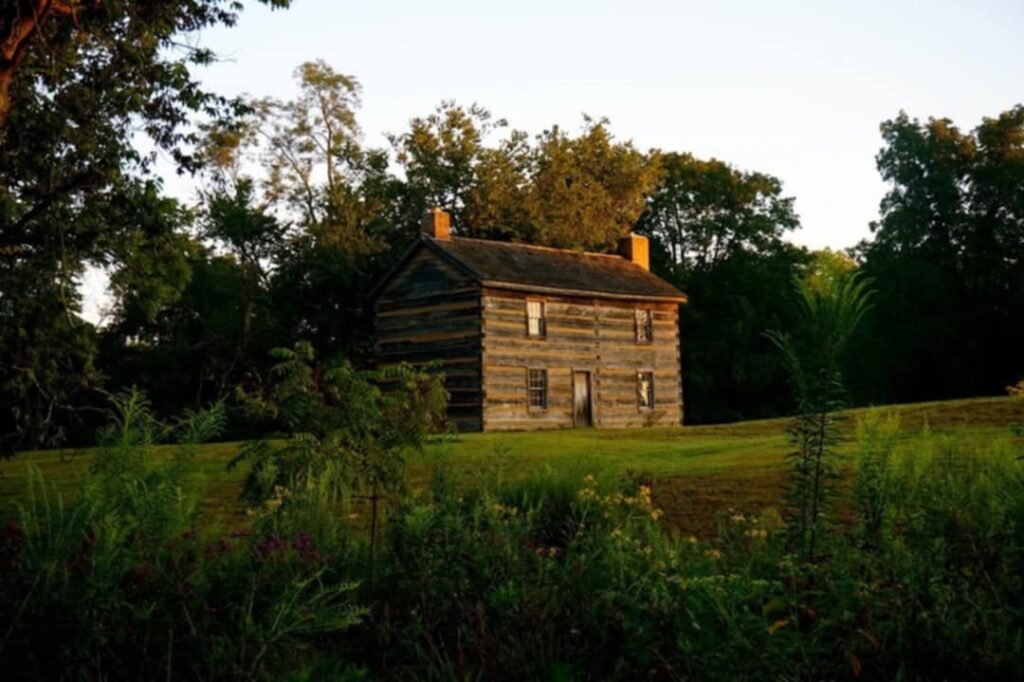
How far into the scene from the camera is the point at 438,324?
37188mm

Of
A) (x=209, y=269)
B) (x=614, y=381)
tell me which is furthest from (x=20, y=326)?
(x=209, y=269)

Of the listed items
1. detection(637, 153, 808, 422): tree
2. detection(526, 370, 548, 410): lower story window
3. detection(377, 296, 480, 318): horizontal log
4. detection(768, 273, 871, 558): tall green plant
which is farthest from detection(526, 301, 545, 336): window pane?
detection(768, 273, 871, 558): tall green plant

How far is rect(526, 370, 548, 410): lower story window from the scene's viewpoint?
37.2 metres

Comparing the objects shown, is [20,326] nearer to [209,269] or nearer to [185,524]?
[185,524]

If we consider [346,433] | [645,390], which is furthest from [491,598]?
[645,390]

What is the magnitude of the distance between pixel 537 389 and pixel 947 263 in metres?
23.5

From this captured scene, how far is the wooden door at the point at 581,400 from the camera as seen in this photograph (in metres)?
38.6

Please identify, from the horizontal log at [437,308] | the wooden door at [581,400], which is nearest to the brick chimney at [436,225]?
the horizontal log at [437,308]

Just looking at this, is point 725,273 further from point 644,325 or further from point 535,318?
point 535,318

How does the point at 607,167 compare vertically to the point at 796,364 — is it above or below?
above

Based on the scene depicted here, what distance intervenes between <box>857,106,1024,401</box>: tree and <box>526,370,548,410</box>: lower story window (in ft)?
62.5

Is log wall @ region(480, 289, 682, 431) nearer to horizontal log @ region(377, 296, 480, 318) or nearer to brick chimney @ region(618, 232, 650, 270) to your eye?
horizontal log @ region(377, 296, 480, 318)

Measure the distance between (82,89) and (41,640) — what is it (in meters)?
16.3

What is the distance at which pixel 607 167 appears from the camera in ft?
179
